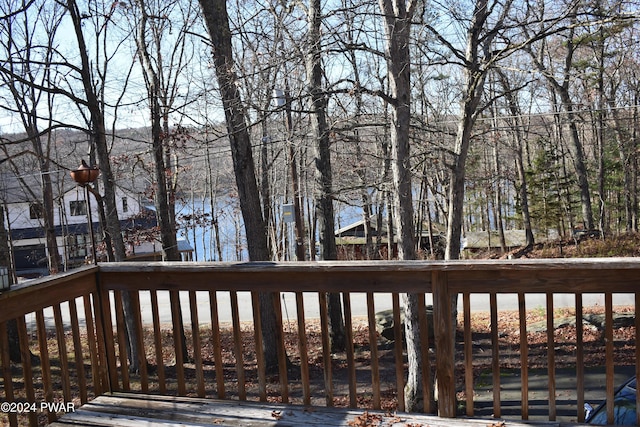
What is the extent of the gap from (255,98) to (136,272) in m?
4.84

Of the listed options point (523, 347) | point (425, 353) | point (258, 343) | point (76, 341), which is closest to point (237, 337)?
point (258, 343)

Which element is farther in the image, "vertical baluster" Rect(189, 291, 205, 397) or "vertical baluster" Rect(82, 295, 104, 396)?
"vertical baluster" Rect(82, 295, 104, 396)

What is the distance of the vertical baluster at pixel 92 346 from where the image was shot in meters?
3.37

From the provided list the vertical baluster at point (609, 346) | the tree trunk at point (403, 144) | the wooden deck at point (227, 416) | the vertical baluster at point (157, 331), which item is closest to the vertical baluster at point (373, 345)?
the wooden deck at point (227, 416)

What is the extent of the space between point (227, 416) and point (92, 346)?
1036mm

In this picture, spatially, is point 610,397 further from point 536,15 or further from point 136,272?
point 536,15

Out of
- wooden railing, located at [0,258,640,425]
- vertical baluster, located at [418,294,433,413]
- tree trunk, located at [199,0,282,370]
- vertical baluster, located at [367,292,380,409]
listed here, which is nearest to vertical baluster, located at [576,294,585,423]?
wooden railing, located at [0,258,640,425]

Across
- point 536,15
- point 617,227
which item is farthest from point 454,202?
point 617,227

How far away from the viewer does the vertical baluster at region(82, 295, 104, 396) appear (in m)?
3.37

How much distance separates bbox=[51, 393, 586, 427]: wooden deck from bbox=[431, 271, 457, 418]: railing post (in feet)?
0.32

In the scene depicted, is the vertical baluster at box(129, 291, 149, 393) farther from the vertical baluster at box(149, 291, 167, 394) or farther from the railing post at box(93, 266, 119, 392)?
the railing post at box(93, 266, 119, 392)

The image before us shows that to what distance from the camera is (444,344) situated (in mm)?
2840

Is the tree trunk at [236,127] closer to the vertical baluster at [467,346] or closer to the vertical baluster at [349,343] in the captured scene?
the vertical baluster at [349,343]

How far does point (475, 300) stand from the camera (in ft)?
48.9
